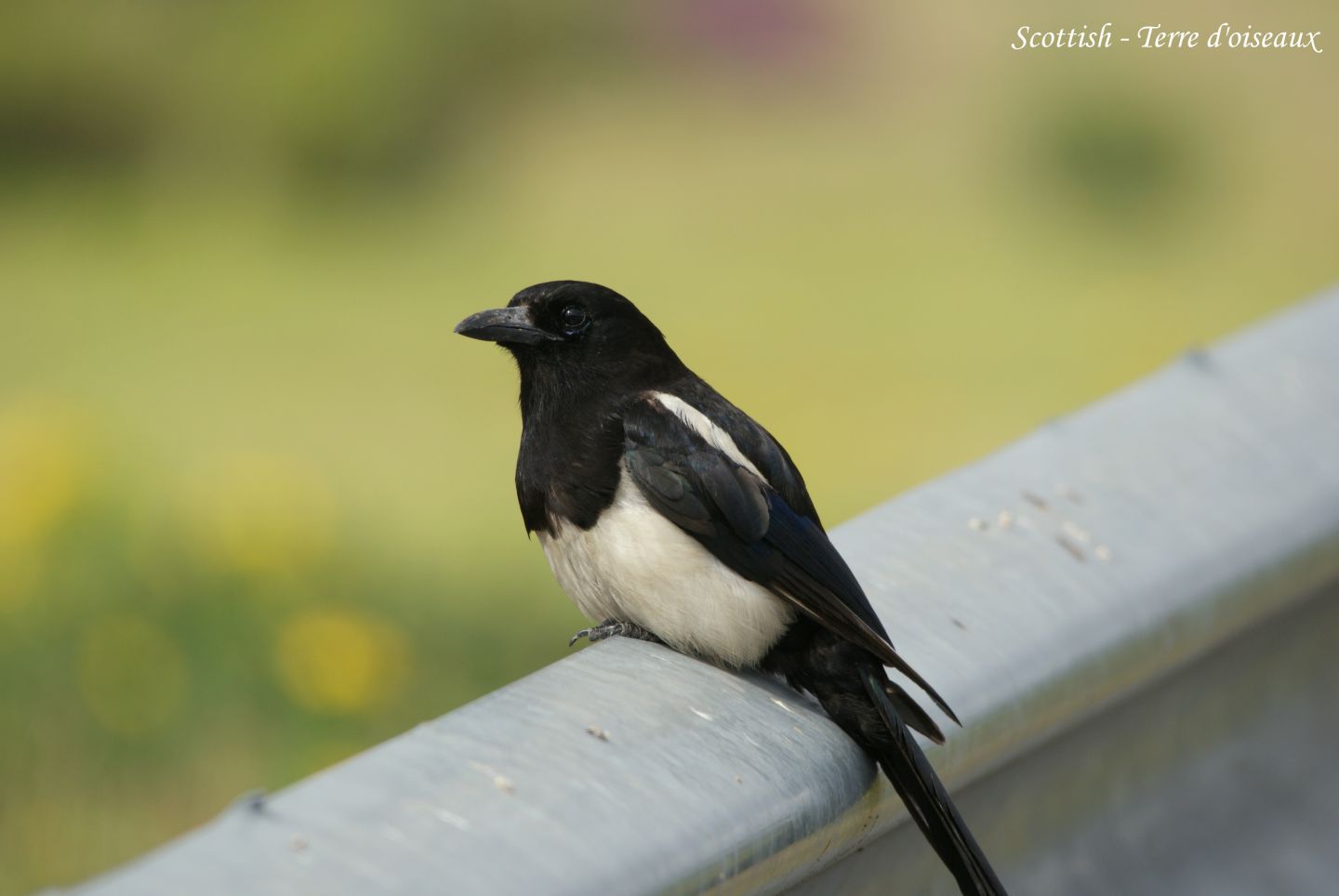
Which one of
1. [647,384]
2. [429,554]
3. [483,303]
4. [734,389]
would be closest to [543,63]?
[483,303]

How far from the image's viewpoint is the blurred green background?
12.6 ft

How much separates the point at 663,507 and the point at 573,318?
342mm

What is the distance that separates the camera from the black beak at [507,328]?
236 cm

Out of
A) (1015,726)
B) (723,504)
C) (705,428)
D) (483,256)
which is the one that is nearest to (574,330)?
(705,428)

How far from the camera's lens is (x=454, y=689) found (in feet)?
11.7

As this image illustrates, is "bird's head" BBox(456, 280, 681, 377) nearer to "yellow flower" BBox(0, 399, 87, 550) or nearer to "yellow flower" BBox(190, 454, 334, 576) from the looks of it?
"yellow flower" BBox(190, 454, 334, 576)

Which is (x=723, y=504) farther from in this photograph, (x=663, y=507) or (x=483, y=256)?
(x=483, y=256)

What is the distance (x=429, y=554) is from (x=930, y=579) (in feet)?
8.77

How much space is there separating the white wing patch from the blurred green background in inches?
53.6

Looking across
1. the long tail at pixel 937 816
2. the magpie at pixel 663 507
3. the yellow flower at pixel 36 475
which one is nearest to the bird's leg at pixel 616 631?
the magpie at pixel 663 507

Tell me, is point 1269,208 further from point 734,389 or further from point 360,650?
point 360,650

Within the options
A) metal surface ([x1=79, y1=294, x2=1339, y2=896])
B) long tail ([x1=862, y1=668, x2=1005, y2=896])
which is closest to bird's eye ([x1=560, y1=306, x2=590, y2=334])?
metal surface ([x1=79, y1=294, x2=1339, y2=896])

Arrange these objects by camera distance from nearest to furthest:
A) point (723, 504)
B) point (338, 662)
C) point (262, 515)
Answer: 1. point (723, 504)
2. point (338, 662)
3. point (262, 515)

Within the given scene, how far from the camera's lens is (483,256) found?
237 inches
